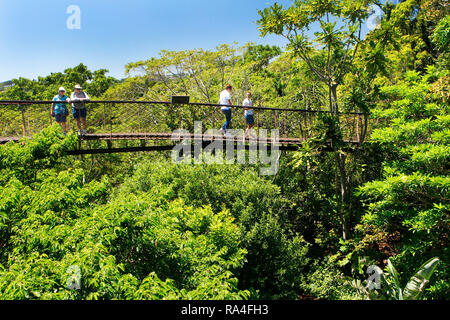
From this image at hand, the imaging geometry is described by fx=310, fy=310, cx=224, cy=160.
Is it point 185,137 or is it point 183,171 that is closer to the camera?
point 185,137

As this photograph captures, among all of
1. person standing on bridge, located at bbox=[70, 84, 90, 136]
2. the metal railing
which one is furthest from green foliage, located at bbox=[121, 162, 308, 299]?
person standing on bridge, located at bbox=[70, 84, 90, 136]

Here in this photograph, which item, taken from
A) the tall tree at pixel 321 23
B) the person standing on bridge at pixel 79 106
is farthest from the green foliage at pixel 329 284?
the person standing on bridge at pixel 79 106

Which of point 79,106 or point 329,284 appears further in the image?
point 329,284

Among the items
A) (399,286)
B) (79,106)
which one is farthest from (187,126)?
(399,286)

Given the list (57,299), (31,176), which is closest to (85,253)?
(57,299)

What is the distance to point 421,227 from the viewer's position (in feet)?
20.1

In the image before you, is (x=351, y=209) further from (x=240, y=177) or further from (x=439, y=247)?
(x=240, y=177)

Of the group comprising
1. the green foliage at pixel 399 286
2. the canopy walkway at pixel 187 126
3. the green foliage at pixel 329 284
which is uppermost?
the canopy walkway at pixel 187 126

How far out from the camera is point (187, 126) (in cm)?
1291

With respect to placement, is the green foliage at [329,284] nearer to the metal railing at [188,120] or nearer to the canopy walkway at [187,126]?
the canopy walkway at [187,126]

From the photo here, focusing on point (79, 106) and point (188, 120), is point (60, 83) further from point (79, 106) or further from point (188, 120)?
point (79, 106)

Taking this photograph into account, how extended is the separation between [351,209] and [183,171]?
5.34 meters

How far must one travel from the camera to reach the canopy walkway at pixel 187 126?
26.5ft

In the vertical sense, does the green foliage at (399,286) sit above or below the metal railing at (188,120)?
below
